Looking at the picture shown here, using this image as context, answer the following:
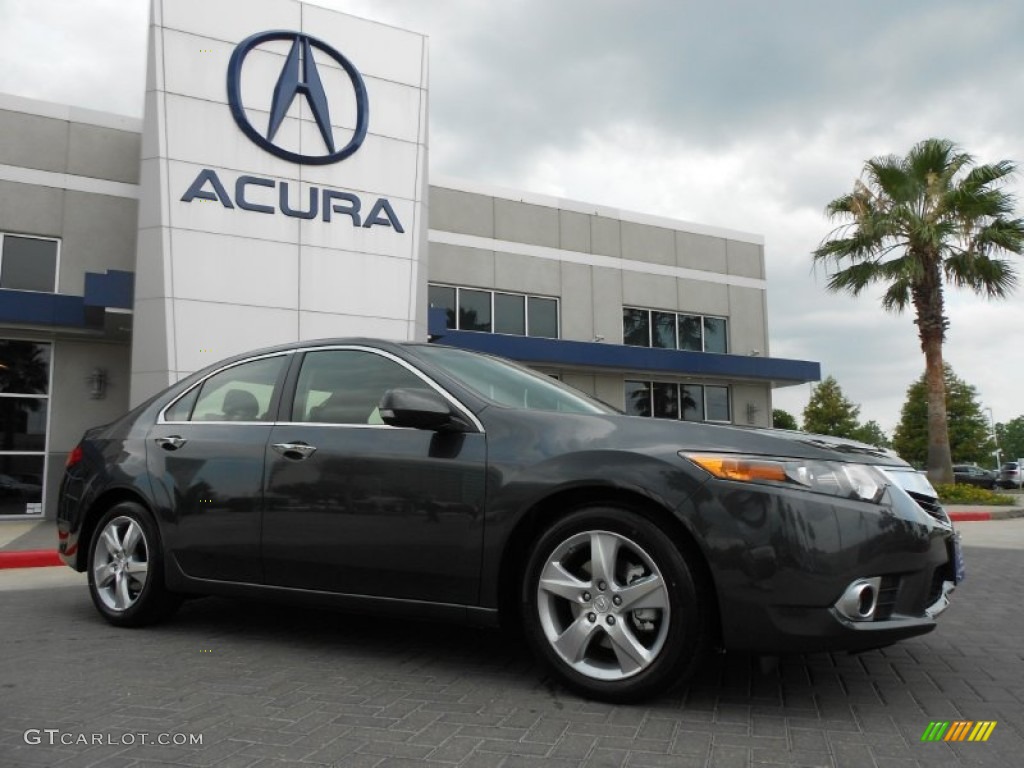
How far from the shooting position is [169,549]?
14.1 ft

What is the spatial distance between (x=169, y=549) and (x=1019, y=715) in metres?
3.90

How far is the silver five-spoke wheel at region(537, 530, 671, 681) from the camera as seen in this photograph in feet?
9.93

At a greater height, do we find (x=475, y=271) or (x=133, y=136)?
(x=133, y=136)

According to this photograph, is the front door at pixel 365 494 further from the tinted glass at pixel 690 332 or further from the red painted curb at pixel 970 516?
the tinted glass at pixel 690 332

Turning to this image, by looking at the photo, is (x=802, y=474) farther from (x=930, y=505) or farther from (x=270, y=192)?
(x=270, y=192)

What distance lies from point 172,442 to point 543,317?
53.7ft

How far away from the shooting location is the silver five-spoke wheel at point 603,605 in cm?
303

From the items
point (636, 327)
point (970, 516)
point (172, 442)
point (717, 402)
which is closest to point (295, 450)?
point (172, 442)

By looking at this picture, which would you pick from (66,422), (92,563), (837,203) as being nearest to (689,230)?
(837,203)

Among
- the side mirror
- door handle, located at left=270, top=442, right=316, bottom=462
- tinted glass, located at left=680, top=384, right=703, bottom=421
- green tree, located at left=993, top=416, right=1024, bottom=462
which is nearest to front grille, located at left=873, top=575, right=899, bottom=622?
the side mirror

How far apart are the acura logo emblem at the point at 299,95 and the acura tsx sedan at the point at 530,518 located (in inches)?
420

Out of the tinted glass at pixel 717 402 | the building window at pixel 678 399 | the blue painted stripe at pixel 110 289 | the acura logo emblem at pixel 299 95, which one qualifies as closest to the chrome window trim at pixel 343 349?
the blue painted stripe at pixel 110 289

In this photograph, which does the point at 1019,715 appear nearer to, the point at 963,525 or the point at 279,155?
the point at 963,525

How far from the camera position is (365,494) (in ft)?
12.0
